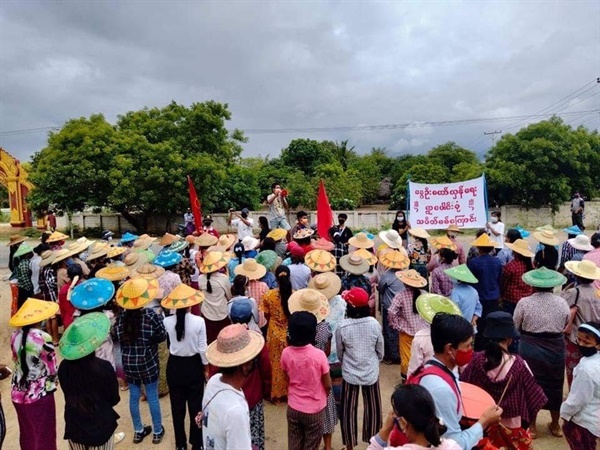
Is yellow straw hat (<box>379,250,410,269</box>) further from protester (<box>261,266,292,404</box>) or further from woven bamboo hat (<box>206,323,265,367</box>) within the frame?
woven bamboo hat (<box>206,323,265,367</box>)

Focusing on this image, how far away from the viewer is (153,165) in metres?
21.0

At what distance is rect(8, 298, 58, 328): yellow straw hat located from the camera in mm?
3205

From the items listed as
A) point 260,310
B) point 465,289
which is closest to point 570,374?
point 465,289

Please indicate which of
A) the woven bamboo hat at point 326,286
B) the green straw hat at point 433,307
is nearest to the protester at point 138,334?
the woven bamboo hat at point 326,286

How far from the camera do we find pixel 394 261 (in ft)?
17.0

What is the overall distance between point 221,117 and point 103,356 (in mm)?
21625

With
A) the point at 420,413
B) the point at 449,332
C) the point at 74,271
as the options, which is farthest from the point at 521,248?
the point at 74,271

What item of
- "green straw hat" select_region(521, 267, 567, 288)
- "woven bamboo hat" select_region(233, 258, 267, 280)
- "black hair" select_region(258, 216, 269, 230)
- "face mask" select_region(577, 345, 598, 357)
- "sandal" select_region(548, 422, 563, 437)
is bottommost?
"sandal" select_region(548, 422, 563, 437)

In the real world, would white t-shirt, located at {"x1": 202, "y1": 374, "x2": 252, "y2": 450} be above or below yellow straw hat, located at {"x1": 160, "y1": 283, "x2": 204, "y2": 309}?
below

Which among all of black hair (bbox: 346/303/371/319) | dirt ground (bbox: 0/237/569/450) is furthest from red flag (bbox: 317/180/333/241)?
black hair (bbox: 346/303/371/319)

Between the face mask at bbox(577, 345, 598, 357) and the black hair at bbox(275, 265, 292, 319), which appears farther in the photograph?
the black hair at bbox(275, 265, 292, 319)

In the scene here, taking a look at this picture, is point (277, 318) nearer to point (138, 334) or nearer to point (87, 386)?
point (138, 334)

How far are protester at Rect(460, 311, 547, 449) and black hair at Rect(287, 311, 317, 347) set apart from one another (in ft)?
3.96

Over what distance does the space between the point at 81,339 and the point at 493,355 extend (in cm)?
300
